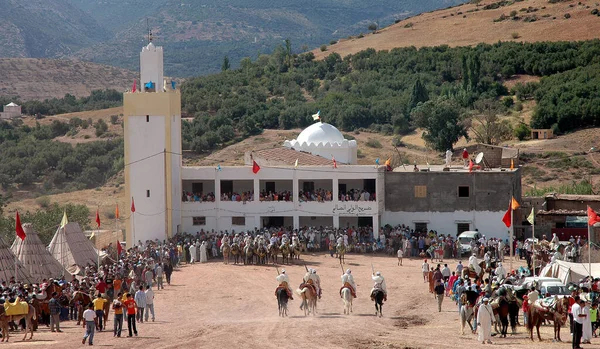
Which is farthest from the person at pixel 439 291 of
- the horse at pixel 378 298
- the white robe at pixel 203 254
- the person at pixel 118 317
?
the white robe at pixel 203 254

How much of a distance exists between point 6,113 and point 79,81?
4223cm

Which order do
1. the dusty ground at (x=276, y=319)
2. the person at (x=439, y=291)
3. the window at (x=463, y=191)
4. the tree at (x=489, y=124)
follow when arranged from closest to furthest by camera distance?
the dusty ground at (x=276, y=319) → the person at (x=439, y=291) → the window at (x=463, y=191) → the tree at (x=489, y=124)

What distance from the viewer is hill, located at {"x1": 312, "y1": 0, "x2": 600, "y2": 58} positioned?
10556 cm

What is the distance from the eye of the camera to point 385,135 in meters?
86.7

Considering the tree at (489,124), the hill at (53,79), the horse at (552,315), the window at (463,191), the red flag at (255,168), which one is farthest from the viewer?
→ the hill at (53,79)

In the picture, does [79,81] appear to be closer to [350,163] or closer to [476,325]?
[350,163]

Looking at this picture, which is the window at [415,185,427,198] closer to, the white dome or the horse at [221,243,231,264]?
the white dome

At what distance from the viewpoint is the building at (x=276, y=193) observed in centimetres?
Result: 4759

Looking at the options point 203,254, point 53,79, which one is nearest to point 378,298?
point 203,254

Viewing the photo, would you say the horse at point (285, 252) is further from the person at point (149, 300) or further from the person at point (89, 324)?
the person at point (89, 324)

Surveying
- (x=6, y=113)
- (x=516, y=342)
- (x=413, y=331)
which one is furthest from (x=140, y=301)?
(x=6, y=113)

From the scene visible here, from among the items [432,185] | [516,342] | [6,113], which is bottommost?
[516,342]

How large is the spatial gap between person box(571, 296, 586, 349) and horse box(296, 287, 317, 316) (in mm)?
8619

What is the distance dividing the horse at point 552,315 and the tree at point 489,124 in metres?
48.1
